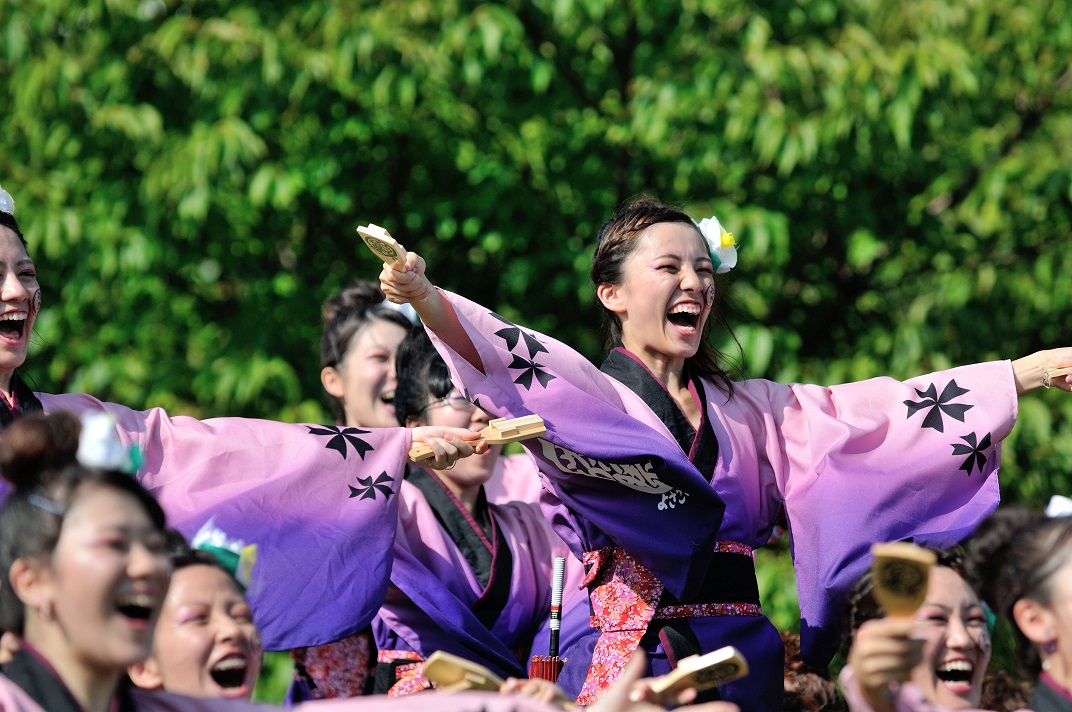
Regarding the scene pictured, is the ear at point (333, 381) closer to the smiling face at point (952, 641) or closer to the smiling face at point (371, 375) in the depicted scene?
the smiling face at point (371, 375)

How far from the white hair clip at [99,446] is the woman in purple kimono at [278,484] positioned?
0.93 meters

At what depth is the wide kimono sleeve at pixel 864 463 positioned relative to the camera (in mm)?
2938

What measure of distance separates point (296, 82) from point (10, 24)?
3.01ft

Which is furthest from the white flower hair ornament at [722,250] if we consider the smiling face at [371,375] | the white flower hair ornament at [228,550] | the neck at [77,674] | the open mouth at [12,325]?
the neck at [77,674]

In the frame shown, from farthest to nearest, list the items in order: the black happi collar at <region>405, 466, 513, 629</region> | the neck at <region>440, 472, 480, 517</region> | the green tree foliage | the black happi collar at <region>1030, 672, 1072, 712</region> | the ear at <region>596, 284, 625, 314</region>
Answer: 1. the green tree foliage
2. the neck at <region>440, 472, 480, 517</region>
3. the black happi collar at <region>405, 466, 513, 629</region>
4. the ear at <region>596, 284, 625, 314</region>
5. the black happi collar at <region>1030, 672, 1072, 712</region>

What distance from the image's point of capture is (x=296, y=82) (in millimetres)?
4520

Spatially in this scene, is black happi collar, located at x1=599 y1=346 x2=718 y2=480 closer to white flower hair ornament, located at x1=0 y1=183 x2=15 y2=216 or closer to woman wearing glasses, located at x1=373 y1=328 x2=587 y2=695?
woman wearing glasses, located at x1=373 y1=328 x2=587 y2=695

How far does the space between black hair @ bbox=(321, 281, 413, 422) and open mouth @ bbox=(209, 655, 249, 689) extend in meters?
1.69

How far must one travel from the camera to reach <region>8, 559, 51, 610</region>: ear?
72.0 inches

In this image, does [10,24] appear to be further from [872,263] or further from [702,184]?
[872,263]

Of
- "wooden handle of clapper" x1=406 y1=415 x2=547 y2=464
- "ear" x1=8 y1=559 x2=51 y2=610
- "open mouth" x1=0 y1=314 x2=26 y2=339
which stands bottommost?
"wooden handle of clapper" x1=406 y1=415 x2=547 y2=464

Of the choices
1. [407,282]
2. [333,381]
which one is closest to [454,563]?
Answer: [333,381]

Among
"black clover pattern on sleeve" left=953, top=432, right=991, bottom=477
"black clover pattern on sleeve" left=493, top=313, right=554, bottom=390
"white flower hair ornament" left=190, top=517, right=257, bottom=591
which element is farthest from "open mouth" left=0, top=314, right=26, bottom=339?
"black clover pattern on sleeve" left=953, top=432, right=991, bottom=477

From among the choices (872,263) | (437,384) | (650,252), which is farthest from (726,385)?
(872,263)
